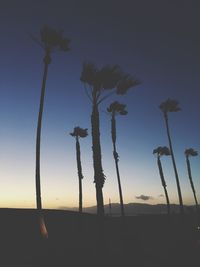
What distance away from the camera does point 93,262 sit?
14.8 meters

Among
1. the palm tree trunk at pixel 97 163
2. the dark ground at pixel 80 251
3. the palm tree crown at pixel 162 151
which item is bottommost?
the dark ground at pixel 80 251

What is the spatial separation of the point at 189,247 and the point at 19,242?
39.3 feet

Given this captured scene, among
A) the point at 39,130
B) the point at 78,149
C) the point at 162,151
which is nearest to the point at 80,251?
the point at 39,130

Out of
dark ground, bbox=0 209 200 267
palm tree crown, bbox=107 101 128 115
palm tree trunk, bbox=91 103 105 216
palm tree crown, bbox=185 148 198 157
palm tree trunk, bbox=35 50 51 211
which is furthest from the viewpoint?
palm tree crown, bbox=185 148 198 157

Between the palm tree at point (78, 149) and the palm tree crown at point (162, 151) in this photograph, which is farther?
the palm tree crown at point (162, 151)

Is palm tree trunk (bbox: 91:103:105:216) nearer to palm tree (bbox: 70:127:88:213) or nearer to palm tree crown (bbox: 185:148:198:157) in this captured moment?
palm tree (bbox: 70:127:88:213)

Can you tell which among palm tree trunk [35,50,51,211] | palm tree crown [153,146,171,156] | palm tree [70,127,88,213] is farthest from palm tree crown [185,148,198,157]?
palm tree trunk [35,50,51,211]

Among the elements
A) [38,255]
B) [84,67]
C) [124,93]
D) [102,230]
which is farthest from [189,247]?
[84,67]

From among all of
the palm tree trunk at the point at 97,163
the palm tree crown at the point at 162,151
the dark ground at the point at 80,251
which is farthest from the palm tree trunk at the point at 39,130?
the palm tree crown at the point at 162,151

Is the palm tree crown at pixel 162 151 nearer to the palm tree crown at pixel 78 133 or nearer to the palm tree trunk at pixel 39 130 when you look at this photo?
the palm tree crown at pixel 78 133

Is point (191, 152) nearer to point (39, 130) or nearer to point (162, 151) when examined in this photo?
point (162, 151)

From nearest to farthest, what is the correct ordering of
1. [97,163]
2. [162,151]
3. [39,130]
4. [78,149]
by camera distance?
[97,163] < [39,130] < [78,149] < [162,151]

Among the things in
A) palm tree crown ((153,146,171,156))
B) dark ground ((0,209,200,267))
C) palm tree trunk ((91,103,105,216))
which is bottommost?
dark ground ((0,209,200,267))

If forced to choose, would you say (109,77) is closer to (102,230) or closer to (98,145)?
(98,145)
